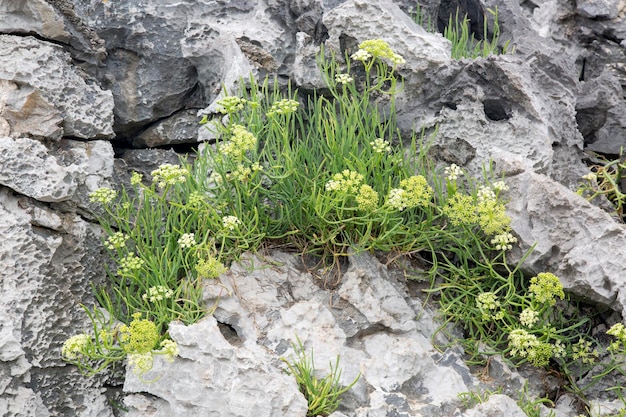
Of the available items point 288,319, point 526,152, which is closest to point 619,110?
point 526,152

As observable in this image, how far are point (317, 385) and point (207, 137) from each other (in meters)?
1.57

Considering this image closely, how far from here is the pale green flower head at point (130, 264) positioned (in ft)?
11.2

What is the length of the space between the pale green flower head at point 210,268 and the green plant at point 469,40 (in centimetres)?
194

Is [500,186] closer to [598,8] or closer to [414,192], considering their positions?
[414,192]

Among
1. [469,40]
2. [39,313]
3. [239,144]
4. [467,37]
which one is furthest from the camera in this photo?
[469,40]

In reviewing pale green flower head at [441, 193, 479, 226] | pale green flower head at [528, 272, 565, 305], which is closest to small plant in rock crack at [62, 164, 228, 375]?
pale green flower head at [441, 193, 479, 226]

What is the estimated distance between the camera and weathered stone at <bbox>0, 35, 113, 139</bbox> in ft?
12.0

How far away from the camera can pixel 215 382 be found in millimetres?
3070

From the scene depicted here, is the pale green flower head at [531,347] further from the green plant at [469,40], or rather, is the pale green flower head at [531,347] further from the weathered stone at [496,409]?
the green plant at [469,40]

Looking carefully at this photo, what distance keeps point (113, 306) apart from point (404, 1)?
259 centimetres

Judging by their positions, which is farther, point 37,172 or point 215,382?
point 37,172

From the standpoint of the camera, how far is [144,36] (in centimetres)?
423

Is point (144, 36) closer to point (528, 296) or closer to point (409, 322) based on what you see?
point (409, 322)

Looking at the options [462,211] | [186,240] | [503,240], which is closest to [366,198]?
[462,211]
